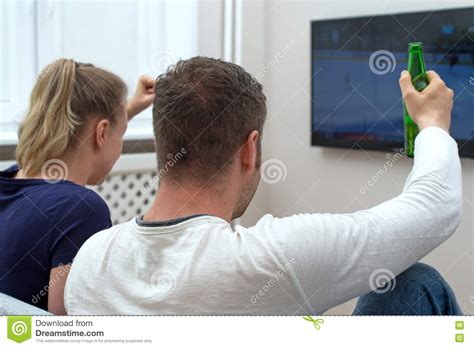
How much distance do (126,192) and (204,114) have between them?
2.40 metres

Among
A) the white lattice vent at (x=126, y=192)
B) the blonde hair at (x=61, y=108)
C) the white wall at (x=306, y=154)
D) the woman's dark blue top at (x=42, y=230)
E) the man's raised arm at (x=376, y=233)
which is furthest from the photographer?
the white lattice vent at (x=126, y=192)

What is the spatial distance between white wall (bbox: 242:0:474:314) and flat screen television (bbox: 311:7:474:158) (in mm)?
62

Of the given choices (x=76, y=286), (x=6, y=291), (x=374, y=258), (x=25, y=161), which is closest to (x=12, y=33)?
(x=25, y=161)

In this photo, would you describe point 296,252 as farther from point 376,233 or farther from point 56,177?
point 56,177

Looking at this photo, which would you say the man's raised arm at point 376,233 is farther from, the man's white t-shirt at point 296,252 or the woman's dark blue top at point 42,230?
the woman's dark blue top at point 42,230

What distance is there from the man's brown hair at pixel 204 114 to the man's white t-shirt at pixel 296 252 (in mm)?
105

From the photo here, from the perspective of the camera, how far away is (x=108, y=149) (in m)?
1.82

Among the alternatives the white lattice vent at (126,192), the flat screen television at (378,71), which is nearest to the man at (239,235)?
the flat screen television at (378,71)

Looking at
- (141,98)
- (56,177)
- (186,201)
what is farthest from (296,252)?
(141,98)

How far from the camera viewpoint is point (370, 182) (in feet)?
10.6

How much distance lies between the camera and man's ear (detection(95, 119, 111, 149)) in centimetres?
179

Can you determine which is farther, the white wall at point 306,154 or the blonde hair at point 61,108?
the white wall at point 306,154

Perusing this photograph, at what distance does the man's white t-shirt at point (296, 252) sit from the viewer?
1.02 meters
